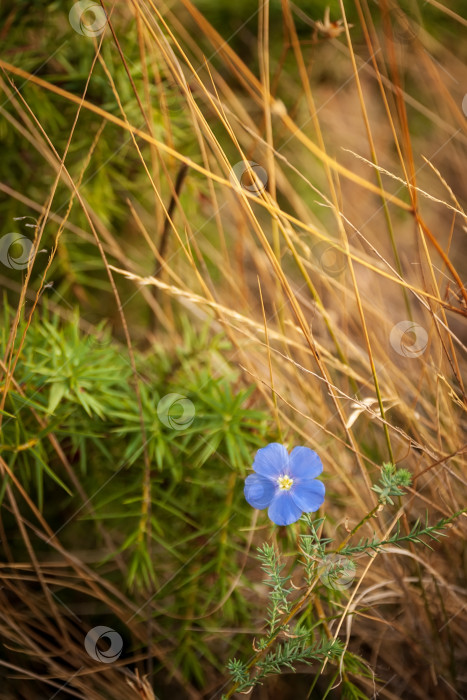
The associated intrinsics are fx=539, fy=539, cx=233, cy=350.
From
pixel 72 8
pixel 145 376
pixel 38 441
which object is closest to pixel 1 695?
pixel 38 441

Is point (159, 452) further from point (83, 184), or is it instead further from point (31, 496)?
point (83, 184)
